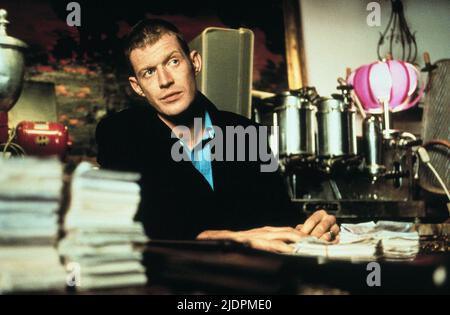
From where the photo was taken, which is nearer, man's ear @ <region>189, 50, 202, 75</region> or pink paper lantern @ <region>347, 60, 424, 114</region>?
man's ear @ <region>189, 50, 202, 75</region>

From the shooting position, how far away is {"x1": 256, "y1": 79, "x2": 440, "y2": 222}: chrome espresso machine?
1874mm

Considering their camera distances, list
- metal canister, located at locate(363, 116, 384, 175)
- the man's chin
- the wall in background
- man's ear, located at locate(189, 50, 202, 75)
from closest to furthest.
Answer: the man's chin
man's ear, located at locate(189, 50, 202, 75)
metal canister, located at locate(363, 116, 384, 175)
the wall in background

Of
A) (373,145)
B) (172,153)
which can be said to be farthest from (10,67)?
(373,145)

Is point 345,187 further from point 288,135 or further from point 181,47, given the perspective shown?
point 181,47

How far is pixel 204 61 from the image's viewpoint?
161 centimetres

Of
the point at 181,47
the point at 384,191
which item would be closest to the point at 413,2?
the point at 384,191

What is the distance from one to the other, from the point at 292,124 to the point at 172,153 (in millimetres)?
689

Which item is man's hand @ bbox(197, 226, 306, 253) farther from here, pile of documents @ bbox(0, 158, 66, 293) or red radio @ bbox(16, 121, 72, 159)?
red radio @ bbox(16, 121, 72, 159)

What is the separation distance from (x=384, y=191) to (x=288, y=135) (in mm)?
700

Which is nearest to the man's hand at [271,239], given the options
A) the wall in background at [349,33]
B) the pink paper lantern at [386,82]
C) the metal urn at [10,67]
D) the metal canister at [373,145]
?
the metal urn at [10,67]

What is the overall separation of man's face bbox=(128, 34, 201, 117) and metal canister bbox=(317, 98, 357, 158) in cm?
72

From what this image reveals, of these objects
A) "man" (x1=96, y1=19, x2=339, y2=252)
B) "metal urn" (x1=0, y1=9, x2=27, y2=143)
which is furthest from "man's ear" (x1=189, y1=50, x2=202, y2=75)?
"metal urn" (x1=0, y1=9, x2=27, y2=143)

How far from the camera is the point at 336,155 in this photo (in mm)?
1949

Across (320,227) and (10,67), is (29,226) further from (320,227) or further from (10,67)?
(10,67)
